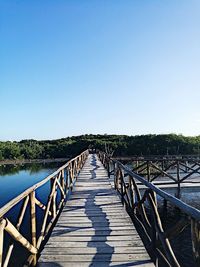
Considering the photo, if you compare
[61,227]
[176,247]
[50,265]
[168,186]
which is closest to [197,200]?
[168,186]

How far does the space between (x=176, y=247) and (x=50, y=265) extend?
6.33 meters

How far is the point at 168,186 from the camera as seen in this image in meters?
13.3

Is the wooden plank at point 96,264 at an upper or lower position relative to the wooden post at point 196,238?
lower

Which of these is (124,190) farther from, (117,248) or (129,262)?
(129,262)

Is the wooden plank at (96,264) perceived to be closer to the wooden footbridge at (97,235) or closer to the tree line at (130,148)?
the wooden footbridge at (97,235)

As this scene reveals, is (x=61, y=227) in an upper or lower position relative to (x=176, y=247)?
upper

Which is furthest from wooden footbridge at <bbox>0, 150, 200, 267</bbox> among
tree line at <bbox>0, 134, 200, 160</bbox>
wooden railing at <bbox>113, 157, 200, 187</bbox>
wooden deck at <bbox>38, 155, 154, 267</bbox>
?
tree line at <bbox>0, 134, 200, 160</bbox>

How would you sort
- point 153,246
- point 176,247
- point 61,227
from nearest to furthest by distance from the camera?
point 153,246 → point 61,227 → point 176,247

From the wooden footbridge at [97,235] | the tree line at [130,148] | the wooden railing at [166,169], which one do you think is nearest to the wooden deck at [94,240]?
the wooden footbridge at [97,235]

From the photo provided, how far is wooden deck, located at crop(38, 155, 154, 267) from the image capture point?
12.3 ft

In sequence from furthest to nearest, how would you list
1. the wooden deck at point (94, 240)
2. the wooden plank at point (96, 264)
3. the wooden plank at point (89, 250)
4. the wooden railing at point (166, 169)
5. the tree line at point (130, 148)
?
the tree line at point (130, 148) → the wooden railing at point (166, 169) → the wooden plank at point (89, 250) → the wooden deck at point (94, 240) → the wooden plank at point (96, 264)

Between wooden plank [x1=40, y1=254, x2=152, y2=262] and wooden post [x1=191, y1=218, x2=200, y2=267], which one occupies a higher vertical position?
wooden post [x1=191, y1=218, x2=200, y2=267]

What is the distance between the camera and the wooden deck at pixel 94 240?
3744 millimetres

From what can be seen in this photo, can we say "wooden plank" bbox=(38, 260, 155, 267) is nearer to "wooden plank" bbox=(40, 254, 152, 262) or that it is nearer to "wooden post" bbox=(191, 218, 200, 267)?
"wooden plank" bbox=(40, 254, 152, 262)
